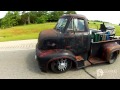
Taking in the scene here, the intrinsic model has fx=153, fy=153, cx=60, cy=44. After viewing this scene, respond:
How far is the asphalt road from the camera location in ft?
17.8

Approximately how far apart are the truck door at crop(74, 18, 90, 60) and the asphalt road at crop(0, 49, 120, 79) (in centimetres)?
82

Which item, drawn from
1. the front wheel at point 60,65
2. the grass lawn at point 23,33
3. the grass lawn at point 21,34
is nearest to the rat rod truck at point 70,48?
the front wheel at point 60,65

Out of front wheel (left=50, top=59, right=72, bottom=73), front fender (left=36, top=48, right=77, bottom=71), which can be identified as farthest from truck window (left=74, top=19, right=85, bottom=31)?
front wheel (left=50, top=59, right=72, bottom=73)

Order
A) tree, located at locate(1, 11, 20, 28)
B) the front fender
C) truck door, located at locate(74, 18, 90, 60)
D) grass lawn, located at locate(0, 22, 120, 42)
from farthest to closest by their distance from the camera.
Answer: tree, located at locate(1, 11, 20, 28)
grass lawn, located at locate(0, 22, 120, 42)
truck door, located at locate(74, 18, 90, 60)
the front fender

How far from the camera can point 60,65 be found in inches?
220

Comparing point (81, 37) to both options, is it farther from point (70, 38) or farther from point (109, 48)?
point (109, 48)

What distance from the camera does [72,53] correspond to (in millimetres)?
5836

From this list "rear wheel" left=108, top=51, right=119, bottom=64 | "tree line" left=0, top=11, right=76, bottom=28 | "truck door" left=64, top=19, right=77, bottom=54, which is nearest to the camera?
"truck door" left=64, top=19, right=77, bottom=54

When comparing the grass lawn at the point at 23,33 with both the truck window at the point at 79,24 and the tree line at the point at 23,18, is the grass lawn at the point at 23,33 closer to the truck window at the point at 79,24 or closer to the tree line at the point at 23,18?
the truck window at the point at 79,24

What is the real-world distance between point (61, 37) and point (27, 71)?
1.87 metres

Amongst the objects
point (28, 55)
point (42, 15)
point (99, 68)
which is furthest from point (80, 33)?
point (42, 15)

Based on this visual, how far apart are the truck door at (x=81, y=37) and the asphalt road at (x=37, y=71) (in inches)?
32.2

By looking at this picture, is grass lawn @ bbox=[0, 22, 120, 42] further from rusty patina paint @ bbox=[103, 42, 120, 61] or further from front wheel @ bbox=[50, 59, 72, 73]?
front wheel @ bbox=[50, 59, 72, 73]
